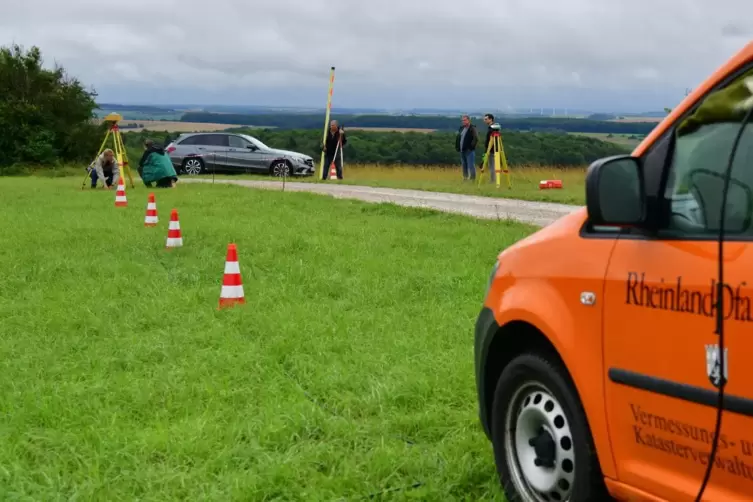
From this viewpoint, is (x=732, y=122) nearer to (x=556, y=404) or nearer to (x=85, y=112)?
(x=556, y=404)

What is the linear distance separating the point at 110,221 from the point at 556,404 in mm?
13451

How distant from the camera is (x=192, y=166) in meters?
31.4

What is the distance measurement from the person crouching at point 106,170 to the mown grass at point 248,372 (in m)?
13.2

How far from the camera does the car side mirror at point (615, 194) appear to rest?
3064 mm

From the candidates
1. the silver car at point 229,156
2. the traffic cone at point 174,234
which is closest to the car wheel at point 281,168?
the silver car at point 229,156

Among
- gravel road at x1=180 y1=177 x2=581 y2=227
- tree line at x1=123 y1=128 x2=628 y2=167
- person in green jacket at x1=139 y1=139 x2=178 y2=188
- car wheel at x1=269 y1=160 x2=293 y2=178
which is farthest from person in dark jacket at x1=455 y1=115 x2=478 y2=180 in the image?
car wheel at x1=269 y1=160 x2=293 y2=178

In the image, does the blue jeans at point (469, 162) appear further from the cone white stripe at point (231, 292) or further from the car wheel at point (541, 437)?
the car wheel at point (541, 437)

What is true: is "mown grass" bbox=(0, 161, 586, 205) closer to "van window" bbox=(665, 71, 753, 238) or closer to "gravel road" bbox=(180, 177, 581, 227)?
"gravel road" bbox=(180, 177, 581, 227)

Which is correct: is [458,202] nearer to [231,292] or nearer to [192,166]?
[231,292]

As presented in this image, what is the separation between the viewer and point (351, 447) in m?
4.80

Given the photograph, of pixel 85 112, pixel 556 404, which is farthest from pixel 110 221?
pixel 85 112

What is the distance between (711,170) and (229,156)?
96.0 feet

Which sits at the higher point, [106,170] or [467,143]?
[467,143]

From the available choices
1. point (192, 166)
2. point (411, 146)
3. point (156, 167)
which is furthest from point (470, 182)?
point (411, 146)
